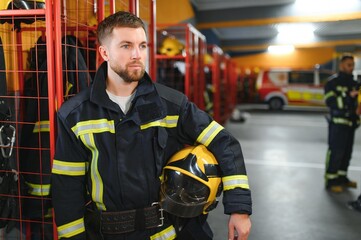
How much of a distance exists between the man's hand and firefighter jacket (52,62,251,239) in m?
0.04

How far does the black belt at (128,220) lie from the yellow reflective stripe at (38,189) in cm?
73

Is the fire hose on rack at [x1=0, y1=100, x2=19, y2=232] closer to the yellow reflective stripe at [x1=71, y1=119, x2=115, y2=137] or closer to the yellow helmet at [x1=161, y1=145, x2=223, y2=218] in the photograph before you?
the yellow reflective stripe at [x1=71, y1=119, x2=115, y2=137]

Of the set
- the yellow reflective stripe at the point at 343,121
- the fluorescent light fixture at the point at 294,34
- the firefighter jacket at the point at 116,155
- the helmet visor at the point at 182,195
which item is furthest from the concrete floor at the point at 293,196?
the fluorescent light fixture at the point at 294,34

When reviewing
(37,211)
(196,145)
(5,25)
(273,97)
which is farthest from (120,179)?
(273,97)

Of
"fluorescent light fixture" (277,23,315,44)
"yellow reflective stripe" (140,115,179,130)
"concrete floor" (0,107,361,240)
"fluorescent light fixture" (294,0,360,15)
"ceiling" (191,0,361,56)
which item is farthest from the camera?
"fluorescent light fixture" (277,23,315,44)

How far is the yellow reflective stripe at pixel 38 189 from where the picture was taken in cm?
240

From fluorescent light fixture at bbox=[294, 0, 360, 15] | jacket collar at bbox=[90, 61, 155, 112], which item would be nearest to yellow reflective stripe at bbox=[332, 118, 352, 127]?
fluorescent light fixture at bbox=[294, 0, 360, 15]

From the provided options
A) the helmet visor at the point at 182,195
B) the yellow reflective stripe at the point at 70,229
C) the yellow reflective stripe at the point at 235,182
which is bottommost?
the yellow reflective stripe at the point at 70,229

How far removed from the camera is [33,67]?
8.45 feet

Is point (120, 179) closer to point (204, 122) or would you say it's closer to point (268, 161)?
point (204, 122)

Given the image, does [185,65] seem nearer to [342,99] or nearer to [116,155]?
[342,99]

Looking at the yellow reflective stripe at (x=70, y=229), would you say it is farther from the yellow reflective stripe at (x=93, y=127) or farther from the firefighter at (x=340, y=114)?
the firefighter at (x=340, y=114)

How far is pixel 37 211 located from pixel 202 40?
17.3ft

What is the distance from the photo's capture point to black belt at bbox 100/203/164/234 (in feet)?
5.97
